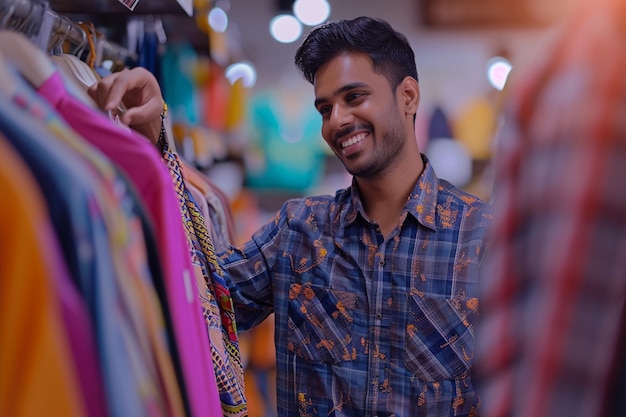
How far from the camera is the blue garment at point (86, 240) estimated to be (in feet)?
1.57

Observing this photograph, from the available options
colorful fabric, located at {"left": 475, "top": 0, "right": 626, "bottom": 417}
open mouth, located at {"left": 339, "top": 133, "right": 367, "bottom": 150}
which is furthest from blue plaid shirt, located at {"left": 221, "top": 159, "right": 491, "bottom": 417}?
colorful fabric, located at {"left": 475, "top": 0, "right": 626, "bottom": 417}

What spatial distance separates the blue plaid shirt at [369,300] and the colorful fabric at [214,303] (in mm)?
231

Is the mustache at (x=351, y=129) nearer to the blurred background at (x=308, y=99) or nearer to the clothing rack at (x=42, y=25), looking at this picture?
the clothing rack at (x=42, y=25)

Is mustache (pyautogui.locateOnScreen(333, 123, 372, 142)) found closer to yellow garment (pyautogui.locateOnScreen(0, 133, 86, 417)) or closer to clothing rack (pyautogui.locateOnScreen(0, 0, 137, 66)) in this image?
clothing rack (pyautogui.locateOnScreen(0, 0, 137, 66))

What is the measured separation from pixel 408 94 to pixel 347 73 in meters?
0.19

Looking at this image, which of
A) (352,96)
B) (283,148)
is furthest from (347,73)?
(283,148)

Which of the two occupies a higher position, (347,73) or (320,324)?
(347,73)

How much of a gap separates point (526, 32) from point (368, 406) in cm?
232

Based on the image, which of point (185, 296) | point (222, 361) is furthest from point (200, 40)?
point (185, 296)

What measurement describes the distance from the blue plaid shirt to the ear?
17 cm

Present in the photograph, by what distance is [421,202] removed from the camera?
122cm

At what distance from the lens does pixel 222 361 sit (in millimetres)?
947

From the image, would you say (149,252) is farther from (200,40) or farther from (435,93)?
(435,93)

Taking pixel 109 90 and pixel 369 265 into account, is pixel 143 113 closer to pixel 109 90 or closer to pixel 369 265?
pixel 109 90
